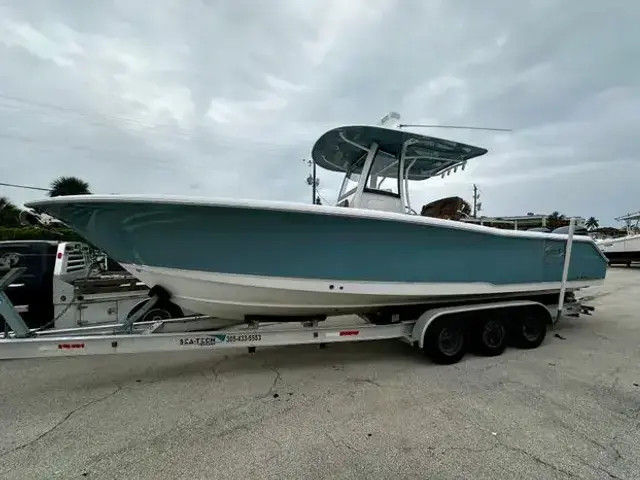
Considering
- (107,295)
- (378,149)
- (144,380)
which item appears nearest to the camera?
(144,380)

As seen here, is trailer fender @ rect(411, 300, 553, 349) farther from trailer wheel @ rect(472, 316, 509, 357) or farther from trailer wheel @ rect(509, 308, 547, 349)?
trailer wheel @ rect(509, 308, 547, 349)

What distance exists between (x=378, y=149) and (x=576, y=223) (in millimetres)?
2567

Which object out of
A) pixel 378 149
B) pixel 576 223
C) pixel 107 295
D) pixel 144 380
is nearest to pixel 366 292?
pixel 378 149

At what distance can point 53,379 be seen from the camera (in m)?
3.34

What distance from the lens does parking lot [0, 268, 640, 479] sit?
6.72ft

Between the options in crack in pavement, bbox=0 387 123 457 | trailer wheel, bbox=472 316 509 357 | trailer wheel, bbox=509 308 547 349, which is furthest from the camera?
trailer wheel, bbox=509 308 547 349

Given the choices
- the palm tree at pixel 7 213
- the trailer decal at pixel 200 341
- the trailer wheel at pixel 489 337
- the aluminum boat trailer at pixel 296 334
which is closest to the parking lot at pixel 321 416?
the trailer wheel at pixel 489 337

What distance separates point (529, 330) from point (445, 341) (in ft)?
4.33

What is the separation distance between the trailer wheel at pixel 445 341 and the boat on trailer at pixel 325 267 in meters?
0.01

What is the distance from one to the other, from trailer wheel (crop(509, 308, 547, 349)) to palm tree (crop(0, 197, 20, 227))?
2721 cm

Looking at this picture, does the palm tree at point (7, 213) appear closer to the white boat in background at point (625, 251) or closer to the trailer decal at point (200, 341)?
the trailer decal at point (200, 341)

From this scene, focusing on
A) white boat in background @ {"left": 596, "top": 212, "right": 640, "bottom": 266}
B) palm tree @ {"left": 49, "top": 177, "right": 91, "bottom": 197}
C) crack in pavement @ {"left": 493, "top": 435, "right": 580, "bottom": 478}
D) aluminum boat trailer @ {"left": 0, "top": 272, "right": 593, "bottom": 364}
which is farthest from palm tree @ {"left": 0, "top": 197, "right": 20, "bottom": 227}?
white boat in background @ {"left": 596, "top": 212, "right": 640, "bottom": 266}

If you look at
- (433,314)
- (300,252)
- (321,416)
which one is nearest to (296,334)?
(300,252)

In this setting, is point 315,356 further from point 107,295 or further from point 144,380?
point 107,295
